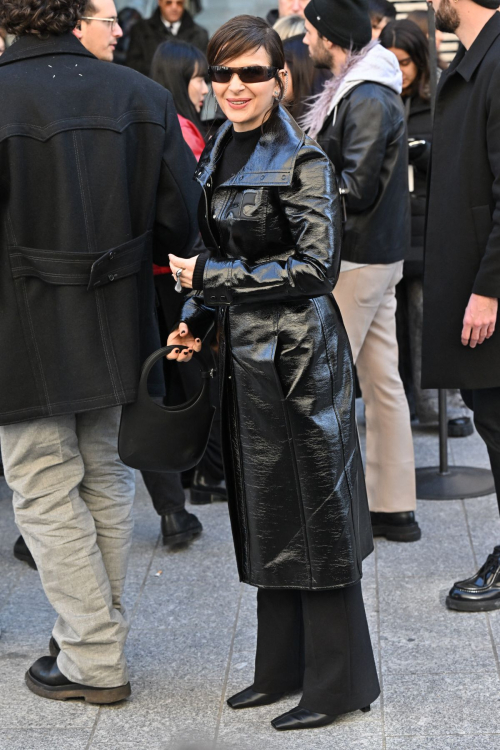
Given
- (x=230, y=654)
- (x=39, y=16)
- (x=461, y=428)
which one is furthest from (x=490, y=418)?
(x=461, y=428)

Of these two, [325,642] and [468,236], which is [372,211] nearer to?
[468,236]

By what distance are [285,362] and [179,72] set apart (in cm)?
265

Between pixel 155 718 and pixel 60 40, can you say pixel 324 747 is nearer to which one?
pixel 155 718

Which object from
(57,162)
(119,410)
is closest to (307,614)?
(119,410)

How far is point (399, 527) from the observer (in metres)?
4.55

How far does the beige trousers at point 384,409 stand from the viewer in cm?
454

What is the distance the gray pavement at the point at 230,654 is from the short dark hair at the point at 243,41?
1863 mm

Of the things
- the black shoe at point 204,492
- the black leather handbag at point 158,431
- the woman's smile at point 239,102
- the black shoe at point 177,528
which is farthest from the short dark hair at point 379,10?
the black leather handbag at point 158,431

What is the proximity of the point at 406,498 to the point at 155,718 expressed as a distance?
1724 millimetres

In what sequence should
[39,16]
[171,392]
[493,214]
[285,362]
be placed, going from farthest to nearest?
[171,392] < [493,214] < [39,16] < [285,362]

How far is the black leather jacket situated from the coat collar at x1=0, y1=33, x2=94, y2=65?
1493 millimetres

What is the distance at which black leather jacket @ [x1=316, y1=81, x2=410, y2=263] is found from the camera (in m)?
4.28

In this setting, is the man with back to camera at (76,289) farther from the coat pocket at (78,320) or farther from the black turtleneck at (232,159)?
the black turtleneck at (232,159)

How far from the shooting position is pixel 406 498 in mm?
4543
